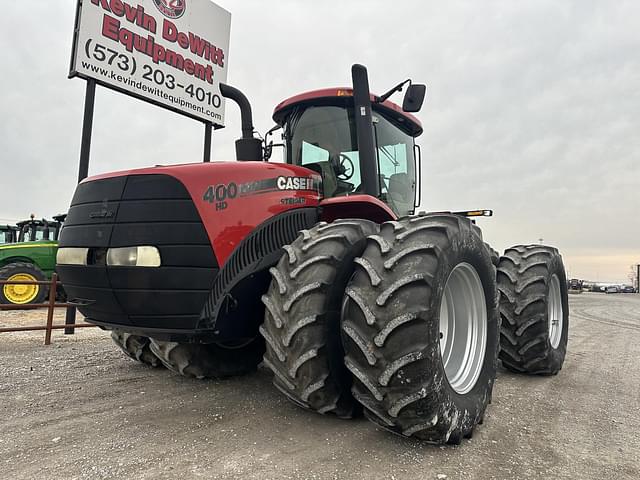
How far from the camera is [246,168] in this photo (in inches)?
112

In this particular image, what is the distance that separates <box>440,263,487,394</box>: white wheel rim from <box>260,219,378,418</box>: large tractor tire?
33.9 inches

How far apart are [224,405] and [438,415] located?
160 cm

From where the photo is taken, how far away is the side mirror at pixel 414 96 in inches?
130

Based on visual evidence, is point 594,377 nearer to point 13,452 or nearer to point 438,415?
point 438,415

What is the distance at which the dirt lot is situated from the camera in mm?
2213

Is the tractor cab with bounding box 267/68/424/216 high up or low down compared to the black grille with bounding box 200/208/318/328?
up

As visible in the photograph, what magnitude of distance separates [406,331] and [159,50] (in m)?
7.06

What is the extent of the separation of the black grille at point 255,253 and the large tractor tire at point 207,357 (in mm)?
1052

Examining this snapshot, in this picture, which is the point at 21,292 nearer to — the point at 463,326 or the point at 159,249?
the point at 159,249

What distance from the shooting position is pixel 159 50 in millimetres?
7426

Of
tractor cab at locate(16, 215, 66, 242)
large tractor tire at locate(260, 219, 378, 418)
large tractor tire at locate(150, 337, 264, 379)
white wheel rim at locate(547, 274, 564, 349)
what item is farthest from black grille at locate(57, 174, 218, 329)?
tractor cab at locate(16, 215, 66, 242)

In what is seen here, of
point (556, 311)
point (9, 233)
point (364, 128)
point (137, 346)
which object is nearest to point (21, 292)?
point (9, 233)

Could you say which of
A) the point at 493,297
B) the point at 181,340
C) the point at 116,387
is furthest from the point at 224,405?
the point at 493,297

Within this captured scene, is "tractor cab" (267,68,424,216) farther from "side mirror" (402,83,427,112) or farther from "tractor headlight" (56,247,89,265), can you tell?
"tractor headlight" (56,247,89,265)
